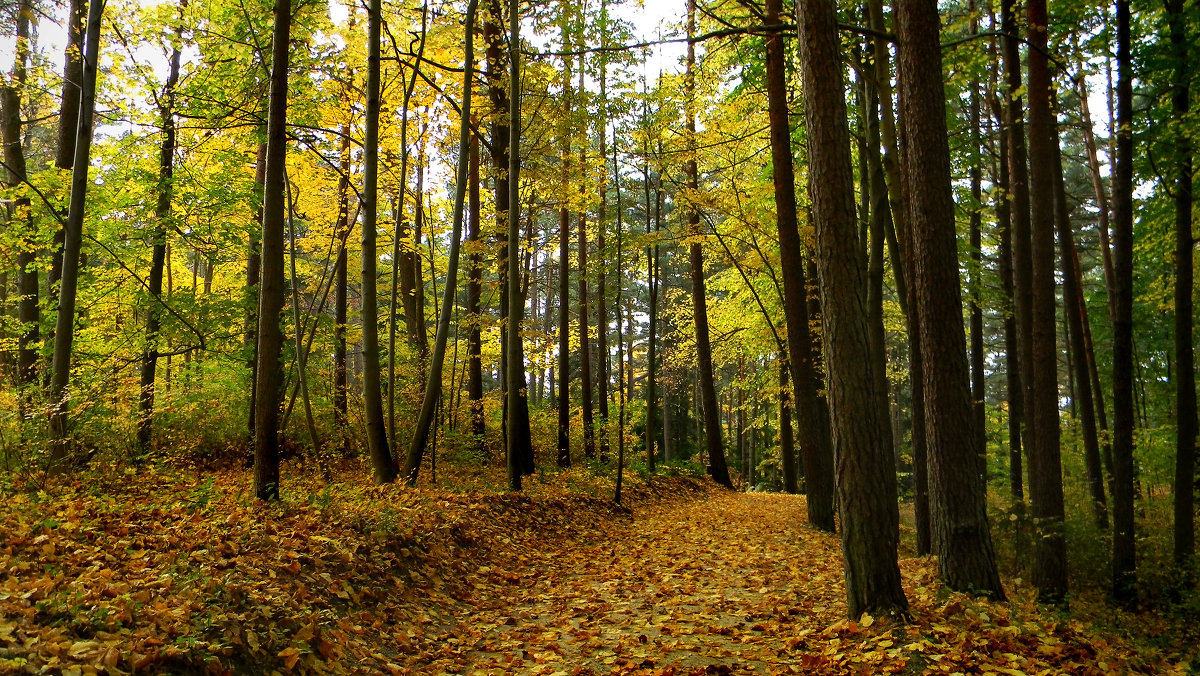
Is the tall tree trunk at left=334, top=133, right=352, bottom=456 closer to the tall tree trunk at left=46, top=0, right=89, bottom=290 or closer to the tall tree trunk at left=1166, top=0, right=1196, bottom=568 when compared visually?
the tall tree trunk at left=46, top=0, right=89, bottom=290

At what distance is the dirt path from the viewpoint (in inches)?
191

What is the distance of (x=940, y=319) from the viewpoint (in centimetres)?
618

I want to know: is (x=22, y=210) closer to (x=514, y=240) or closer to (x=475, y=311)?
(x=475, y=311)

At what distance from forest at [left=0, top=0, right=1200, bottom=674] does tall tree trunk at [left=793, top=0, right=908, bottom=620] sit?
3 cm

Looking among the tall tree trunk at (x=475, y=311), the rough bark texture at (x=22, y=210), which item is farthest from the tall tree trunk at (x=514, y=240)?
the rough bark texture at (x=22, y=210)

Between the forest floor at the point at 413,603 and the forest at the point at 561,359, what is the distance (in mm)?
42

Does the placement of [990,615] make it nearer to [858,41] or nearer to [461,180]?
[858,41]

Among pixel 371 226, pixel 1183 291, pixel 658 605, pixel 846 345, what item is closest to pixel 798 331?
pixel 1183 291

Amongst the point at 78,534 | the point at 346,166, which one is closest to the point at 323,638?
the point at 78,534

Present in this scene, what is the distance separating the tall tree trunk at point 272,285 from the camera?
285 inches

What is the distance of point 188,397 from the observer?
12414mm

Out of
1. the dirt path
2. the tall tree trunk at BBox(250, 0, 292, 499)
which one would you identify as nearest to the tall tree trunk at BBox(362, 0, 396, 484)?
the tall tree trunk at BBox(250, 0, 292, 499)

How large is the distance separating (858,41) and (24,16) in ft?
54.9

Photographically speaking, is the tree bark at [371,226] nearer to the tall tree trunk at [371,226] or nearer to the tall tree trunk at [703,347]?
the tall tree trunk at [371,226]
